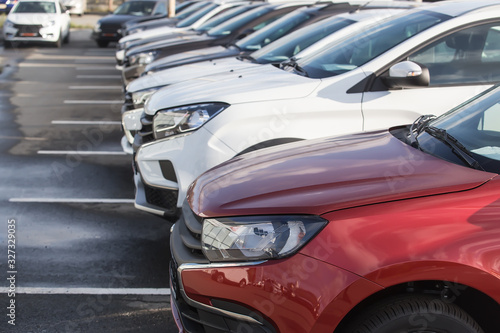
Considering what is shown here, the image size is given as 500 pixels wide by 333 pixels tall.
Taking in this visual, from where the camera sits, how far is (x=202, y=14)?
15.5 m

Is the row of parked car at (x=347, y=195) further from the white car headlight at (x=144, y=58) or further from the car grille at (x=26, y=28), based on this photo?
the car grille at (x=26, y=28)

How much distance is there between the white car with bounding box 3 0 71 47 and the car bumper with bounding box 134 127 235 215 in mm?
18566

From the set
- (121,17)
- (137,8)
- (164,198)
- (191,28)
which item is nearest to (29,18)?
(121,17)

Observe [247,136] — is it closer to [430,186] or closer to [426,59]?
[426,59]

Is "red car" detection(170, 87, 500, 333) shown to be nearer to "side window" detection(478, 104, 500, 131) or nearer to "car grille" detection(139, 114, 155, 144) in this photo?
"side window" detection(478, 104, 500, 131)

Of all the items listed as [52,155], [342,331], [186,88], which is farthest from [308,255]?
[52,155]

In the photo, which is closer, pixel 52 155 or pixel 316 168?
pixel 316 168

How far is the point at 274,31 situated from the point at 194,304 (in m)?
6.40

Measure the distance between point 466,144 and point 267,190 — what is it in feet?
3.41

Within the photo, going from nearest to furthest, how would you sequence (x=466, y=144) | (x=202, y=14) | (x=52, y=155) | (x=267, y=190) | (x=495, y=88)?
(x=267, y=190) < (x=466, y=144) < (x=495, y=88) < (x=52, y=155) < (x=202, y=14)

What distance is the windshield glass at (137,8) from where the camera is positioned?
23.3 metres

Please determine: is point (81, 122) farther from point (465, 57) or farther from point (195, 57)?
point (465, 57)

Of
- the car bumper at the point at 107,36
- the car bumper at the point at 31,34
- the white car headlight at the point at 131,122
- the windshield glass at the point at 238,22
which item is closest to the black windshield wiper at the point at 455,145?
the white car headlight at the point at 131,122

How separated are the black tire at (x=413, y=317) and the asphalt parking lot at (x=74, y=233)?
173 cm
